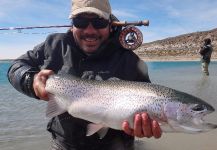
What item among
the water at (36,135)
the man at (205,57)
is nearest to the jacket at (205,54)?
the man at (205,57)

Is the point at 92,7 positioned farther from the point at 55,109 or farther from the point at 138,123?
the point at 138,123

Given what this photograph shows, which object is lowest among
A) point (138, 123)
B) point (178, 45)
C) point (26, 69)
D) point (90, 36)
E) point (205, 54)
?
point (178, 45)

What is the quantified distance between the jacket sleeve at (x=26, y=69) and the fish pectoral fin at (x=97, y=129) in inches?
27.7

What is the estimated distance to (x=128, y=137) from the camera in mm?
3729

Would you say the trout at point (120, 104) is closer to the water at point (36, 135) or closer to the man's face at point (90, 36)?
the man's face at point (90, 36)

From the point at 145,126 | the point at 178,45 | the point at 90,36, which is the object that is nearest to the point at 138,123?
the point at 145,126

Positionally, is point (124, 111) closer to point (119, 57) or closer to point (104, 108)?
point (104, 108)

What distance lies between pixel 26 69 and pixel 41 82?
20cm

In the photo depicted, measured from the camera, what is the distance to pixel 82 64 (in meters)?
3.82

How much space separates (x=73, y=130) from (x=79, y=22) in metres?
1.00

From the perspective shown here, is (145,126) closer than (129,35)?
Yes

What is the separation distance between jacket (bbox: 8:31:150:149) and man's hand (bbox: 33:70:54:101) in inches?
1.9

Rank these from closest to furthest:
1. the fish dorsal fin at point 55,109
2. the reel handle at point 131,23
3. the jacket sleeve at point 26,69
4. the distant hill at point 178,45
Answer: the fish dorsal fin at point 55,109 < the jacket sleeve at point 26,69 < the reel handle at point 131,23 < the distant hill at point 178,45

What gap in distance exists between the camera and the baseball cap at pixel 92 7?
377 cm
